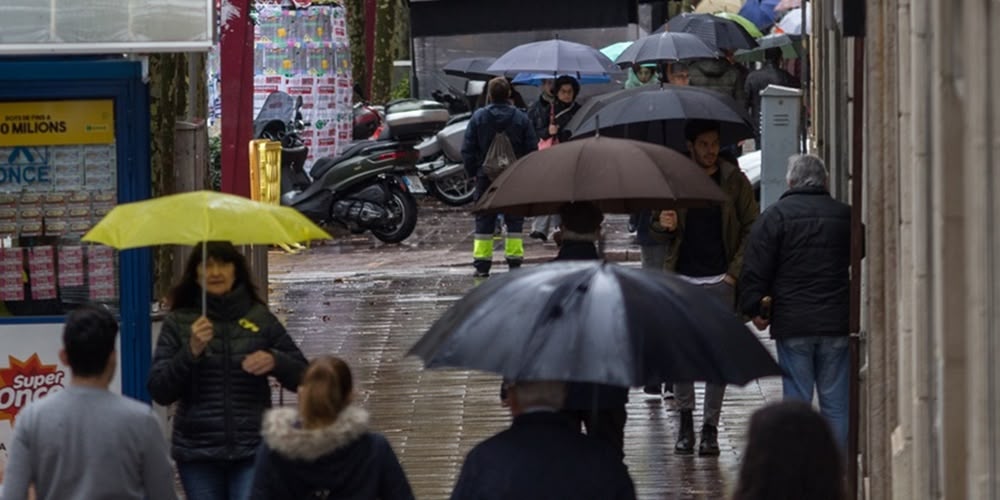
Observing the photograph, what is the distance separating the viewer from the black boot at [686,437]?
38.3 ft

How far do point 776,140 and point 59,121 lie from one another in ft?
22.3

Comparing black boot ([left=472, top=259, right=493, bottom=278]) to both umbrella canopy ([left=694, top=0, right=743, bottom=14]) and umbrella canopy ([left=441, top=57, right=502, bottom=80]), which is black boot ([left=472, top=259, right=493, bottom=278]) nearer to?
umbrella canopy ([left=441, top=57, right=502, bottom=80])

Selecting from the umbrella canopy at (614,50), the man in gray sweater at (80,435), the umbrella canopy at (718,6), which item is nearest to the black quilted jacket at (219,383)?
the man in gray sweater at (80,435)

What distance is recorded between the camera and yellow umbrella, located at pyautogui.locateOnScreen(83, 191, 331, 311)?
7.51 m

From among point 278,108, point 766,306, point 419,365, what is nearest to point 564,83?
point 419,365

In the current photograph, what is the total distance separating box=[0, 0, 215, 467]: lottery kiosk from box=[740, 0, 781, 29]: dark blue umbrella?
2756 centimetres

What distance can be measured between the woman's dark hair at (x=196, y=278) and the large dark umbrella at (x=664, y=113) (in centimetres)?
422

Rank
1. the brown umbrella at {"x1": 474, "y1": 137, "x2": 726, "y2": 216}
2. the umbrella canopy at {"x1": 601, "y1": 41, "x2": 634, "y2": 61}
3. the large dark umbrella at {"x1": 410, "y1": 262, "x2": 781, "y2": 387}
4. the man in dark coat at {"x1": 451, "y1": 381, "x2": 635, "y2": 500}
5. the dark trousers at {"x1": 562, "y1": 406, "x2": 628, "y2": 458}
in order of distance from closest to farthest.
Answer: the man in dark coat at {"x1": 451, "y1": 381, "x2": 635, "y2": 500} → the large dark umbrella at {"x1": 410, "y1": 262, "x2": 781, "y2": 387} → the dark trousers at {"x1": 562, "y1": 406, "x2": 628, "y2": 458} → the brown umbrella at {"x1": 474, "y1": 137, "x2": 726, "y2": 216} → the umbrella canopy at {"x1": 601, "y1": 41, "x2": 634, "y2": 61}

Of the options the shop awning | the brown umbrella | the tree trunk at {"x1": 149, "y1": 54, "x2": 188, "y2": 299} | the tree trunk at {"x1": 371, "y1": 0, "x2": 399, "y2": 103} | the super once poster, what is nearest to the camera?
the brown umbrella

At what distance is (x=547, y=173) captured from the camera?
9.98 m

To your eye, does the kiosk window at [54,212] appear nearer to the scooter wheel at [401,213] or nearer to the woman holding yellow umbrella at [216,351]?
the woman holding yellow umbrella at [216,351]

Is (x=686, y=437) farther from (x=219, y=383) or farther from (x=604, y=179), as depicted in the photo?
(x=219, y=383)

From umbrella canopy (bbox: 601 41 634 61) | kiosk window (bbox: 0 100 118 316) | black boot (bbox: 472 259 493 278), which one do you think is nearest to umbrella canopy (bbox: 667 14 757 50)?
umbrella canopy (bbox: 601 41 634 61)

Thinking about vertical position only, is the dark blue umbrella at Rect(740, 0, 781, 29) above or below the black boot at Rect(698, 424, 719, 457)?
above
